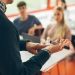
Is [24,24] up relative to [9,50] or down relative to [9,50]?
down

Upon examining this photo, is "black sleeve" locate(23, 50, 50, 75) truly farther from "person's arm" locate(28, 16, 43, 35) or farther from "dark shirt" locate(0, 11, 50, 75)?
"person's arm" locate(28, 16, 43, 35)

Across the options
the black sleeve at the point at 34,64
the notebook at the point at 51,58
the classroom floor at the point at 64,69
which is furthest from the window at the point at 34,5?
the black sleeve at the point at 34,64

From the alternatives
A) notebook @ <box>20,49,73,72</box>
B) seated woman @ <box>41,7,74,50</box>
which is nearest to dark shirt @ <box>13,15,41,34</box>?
seated woman @ <box>41,7,74,50</box>

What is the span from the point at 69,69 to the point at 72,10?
216 centimetres

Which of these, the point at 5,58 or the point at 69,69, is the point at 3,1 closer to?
the point at 5,58

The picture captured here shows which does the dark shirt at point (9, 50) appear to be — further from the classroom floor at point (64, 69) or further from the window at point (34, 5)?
the window at point (34, 5)

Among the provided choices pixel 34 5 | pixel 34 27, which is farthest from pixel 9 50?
pixel 34 5

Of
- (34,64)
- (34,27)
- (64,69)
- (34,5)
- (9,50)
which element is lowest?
(64,69)

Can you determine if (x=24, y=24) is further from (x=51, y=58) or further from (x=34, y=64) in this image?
(x=34, y=64)

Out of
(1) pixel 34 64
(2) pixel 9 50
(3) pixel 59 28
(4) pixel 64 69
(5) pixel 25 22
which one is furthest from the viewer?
(5) pixel 25 22

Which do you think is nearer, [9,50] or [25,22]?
[9,50]

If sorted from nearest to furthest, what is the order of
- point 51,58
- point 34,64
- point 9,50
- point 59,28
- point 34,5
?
point 9,50, point 34,64, point 51,58, point 59,28, point 34,5

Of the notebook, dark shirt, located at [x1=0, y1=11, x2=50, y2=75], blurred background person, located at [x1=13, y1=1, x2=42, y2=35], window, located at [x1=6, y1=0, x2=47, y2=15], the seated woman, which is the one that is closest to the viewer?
dark shirt, located at [x1=0, y1=11, x2=50, y2=75]

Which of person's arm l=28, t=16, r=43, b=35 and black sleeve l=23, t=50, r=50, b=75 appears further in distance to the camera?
person's arm l=28, t=16, r=43, b=35
